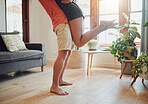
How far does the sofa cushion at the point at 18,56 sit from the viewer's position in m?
2.28

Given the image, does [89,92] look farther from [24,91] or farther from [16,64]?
[16,64]

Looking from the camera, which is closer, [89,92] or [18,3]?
[89,92]

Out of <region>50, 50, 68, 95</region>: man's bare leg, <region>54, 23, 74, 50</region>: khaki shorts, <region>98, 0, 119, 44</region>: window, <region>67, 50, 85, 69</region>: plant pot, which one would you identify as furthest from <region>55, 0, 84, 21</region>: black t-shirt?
<region>98, 0, 119, 44</region>: window

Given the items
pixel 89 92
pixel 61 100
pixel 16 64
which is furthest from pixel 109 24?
pixel 16 64

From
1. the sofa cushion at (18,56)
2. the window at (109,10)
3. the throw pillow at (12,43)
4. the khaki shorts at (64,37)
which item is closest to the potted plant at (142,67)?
the khaki shorts at (64,37)

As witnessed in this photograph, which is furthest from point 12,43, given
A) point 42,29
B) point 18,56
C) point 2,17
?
point 2,17

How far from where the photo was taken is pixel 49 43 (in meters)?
4.54

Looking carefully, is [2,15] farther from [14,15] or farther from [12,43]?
[12,43]

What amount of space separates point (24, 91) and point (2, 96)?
0.80 feet

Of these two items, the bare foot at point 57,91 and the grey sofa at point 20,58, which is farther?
the grey sofa at point 20,58

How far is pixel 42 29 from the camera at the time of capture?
15.2 feet

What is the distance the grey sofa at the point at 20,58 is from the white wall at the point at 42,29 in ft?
4.36

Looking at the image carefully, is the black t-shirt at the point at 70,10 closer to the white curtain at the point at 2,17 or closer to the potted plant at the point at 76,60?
the potted plant at the point at 76,60

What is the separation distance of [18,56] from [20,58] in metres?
0.05
